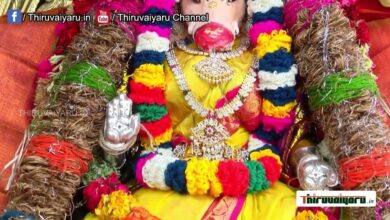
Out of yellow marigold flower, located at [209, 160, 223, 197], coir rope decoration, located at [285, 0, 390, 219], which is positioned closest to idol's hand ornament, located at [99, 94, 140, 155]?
yellow marigold flower, located at [209, 160, 223, 197]

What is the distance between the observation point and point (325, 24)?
170 cm

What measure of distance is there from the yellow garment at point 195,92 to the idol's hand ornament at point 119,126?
20cm

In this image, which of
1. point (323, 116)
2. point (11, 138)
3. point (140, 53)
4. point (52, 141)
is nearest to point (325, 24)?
point (323, 116)

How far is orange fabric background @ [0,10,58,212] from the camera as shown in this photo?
1853mm

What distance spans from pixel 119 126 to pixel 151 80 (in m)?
0.20

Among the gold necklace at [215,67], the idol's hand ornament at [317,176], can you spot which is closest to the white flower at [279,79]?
the gold necklace at [215,67]

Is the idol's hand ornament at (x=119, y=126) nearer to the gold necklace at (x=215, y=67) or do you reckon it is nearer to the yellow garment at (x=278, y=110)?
the gold necklace at (x=215, y=67)

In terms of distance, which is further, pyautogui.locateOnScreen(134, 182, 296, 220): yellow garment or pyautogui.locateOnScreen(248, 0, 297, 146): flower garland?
pyautogui.locateOnScreen(248, 0, 297, 146): flower garland

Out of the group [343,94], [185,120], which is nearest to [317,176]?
[343,94]

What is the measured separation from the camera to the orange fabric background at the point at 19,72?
185 centimetres

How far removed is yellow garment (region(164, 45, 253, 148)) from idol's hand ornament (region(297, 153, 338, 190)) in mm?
242

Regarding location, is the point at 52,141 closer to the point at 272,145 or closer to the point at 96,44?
the point at 96,44

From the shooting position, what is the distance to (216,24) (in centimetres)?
178

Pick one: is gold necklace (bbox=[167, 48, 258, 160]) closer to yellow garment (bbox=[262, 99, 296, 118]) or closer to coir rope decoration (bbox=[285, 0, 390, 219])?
yellow garment (bbox=[262, 99, 296, 118])
